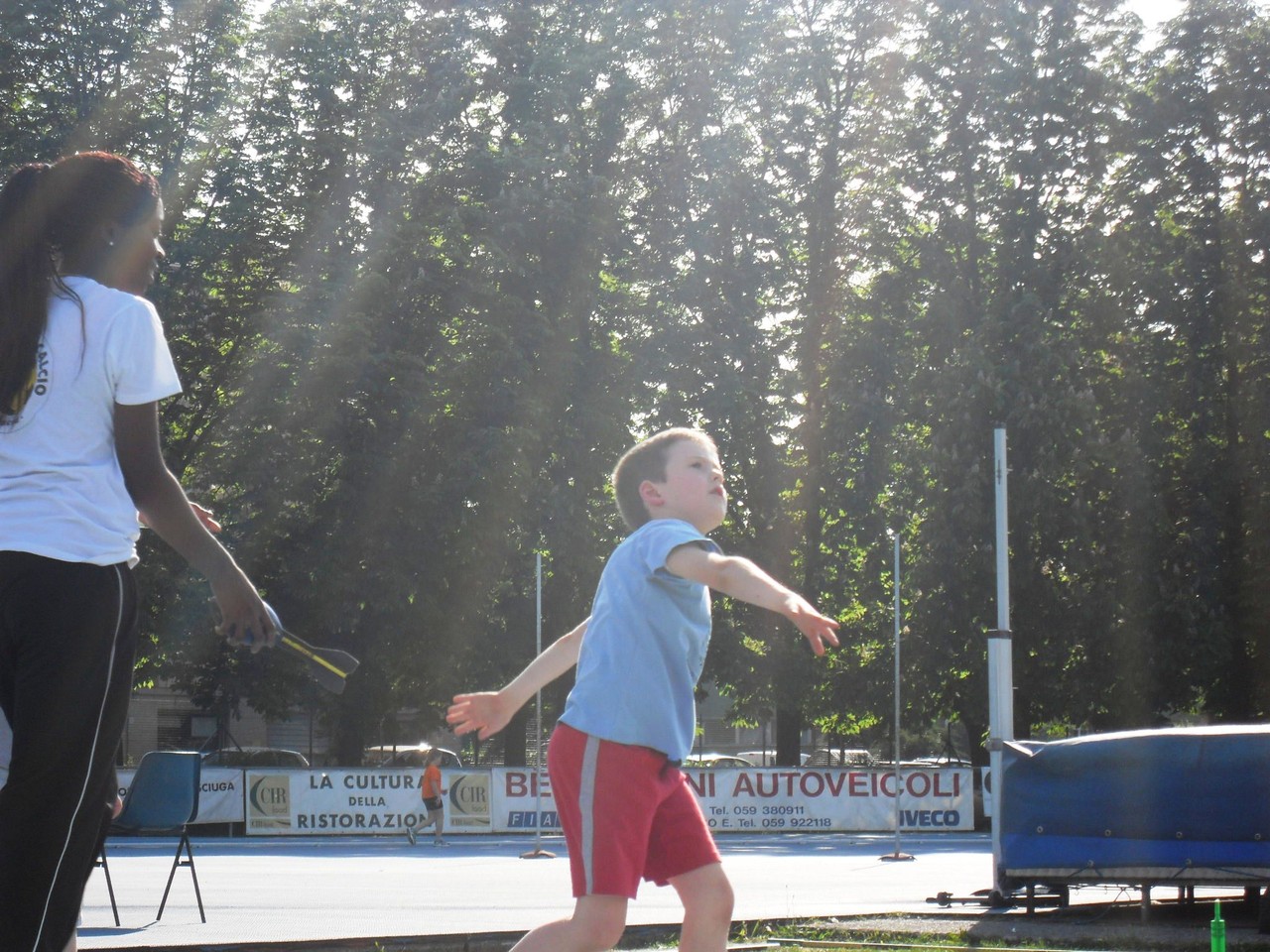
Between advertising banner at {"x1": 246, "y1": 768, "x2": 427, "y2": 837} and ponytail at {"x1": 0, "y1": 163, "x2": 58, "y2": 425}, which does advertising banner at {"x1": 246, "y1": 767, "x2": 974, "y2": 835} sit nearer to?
advertising banner at {"x1": 246, "y1": 768, "x2": 427, "y2": 837}

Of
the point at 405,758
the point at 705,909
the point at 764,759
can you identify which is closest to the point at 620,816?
the point at 705,909

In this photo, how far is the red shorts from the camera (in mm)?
4336

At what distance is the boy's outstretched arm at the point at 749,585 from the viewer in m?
3.84

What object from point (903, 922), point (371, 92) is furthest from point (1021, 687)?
point (903, 922)

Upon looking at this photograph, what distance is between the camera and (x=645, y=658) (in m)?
4.46

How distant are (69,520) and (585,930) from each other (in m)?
1.68

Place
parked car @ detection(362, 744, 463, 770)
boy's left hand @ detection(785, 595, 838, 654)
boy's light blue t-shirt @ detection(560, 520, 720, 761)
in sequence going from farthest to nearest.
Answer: parked car @ detection(362, 744, 463, 770) → boy's light blue t-shirt @ detection(560, 520, 720, 761) → boy's left hand @ detection(785, 595, 838, 654)

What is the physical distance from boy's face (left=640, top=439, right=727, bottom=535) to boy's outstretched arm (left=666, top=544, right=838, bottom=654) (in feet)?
1.38

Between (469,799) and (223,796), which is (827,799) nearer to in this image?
(469,799)

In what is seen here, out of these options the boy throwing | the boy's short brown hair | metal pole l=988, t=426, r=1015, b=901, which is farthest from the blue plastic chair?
the boy throwing

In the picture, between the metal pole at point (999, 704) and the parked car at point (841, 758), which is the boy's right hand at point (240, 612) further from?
the parked car at point (841, 758)

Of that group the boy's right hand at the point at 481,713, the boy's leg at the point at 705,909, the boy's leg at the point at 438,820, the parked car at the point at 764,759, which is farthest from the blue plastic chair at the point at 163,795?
the parked car at the point at 764,759

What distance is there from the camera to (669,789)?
4453 mm

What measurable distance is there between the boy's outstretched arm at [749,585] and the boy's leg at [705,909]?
2.54ft
